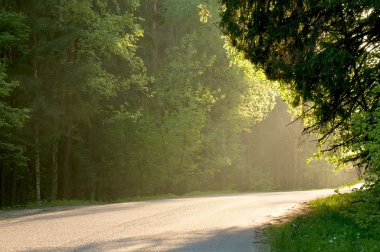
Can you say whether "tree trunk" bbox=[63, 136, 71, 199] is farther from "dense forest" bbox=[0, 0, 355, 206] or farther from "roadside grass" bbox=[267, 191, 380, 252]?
"roadside grass" bbox=[267, 191, 380, 252]

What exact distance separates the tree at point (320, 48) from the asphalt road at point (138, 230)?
3.85m

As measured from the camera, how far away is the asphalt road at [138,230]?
10140 mm

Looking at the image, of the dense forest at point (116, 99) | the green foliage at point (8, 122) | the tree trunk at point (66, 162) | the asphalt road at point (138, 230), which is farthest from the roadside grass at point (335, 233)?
the tree trunk at point (66, 162)

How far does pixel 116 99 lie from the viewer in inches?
1270

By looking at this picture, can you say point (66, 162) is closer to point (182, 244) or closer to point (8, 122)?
point (8, 122)

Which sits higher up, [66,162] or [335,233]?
[66,162]

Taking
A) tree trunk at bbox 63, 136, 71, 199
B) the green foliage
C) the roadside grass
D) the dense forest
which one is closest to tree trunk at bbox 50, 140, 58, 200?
the dense forest

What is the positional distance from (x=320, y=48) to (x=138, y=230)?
6.55m

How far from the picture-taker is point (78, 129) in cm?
3012

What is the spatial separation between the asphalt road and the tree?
3.85m

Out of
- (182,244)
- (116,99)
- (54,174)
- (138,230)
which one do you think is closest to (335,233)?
(182,244)

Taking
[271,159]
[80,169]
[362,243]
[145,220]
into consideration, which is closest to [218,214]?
[145,220]

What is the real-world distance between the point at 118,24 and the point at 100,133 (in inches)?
275

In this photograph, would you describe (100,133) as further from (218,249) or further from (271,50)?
(218,249)
